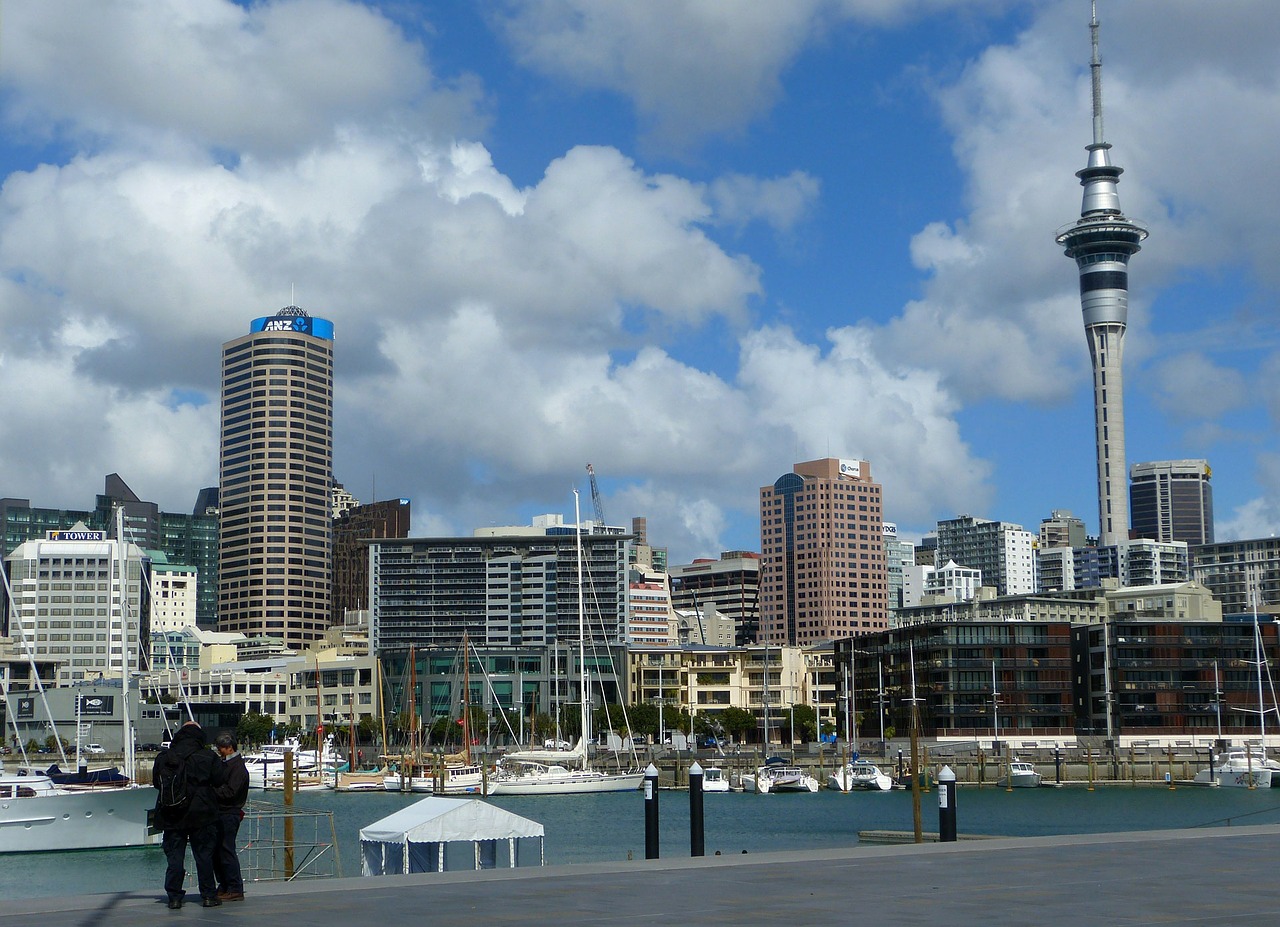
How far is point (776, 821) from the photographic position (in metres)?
112

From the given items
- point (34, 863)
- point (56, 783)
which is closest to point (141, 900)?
point (34, 863)

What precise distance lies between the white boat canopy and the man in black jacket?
50.2 ft

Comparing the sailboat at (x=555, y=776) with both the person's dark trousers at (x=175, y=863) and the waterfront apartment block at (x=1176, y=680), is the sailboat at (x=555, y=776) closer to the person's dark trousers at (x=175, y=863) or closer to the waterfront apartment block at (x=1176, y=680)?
the waterfront apartment block at (x=1176, y=680)

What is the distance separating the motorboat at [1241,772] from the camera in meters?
145

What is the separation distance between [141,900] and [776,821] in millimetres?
93134

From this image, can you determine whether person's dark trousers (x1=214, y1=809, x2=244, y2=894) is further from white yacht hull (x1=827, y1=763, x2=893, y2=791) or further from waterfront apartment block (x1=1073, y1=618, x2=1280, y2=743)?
waterfront apartment block (x1=1073, y1=618, x2=1280, y2=743)

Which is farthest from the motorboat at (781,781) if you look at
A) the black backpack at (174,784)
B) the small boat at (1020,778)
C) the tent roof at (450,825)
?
the black backpack at (174,784)

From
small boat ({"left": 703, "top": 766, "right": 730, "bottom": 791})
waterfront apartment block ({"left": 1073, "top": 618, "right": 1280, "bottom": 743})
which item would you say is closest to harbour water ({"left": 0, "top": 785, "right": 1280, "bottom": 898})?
small boat ({"left": 703, "top": 766, "right": 730, "bottom": 791})

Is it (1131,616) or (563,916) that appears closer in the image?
(563,916)

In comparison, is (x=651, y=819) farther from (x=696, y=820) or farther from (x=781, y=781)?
(x=781, y=781)

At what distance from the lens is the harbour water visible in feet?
247

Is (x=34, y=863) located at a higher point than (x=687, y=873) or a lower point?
lower

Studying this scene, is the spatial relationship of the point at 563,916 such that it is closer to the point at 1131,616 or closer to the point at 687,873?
the point at 687,873

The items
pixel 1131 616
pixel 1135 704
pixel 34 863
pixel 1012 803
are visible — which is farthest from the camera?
pixel 1131 616
